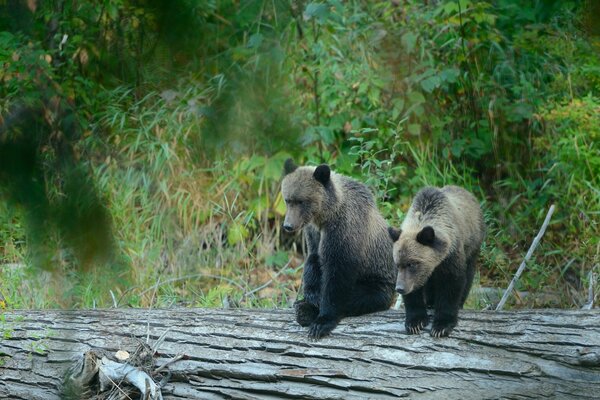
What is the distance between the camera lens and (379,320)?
4.43 m

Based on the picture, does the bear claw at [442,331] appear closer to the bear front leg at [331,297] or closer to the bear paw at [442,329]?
the bear paw at [442,329]

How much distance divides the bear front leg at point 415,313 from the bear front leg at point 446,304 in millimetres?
75

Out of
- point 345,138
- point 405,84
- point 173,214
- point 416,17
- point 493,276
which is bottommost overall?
point 493,276

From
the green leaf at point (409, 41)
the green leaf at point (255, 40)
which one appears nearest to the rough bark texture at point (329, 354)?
the green leaf at point (255, 40)

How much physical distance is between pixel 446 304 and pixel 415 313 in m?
0.18

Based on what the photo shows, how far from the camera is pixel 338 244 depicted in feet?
15.4

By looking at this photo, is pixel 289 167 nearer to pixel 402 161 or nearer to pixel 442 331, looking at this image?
pixel 442 331

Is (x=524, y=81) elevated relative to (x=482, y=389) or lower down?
elevated

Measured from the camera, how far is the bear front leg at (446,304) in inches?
162

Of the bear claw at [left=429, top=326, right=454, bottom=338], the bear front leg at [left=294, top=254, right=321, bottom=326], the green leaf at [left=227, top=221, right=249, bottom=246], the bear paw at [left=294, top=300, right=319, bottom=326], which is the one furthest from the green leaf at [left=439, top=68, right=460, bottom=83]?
the bear claw at [left=429, top=326, right=454, bottom=338]

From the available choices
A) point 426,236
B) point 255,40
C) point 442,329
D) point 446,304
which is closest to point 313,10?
point 426,236

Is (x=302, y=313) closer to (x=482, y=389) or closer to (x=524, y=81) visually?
(x=482, y=389)

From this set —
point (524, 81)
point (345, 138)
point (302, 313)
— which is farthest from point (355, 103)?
point (302, 313)

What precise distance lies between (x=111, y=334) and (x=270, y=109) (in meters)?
3.56
